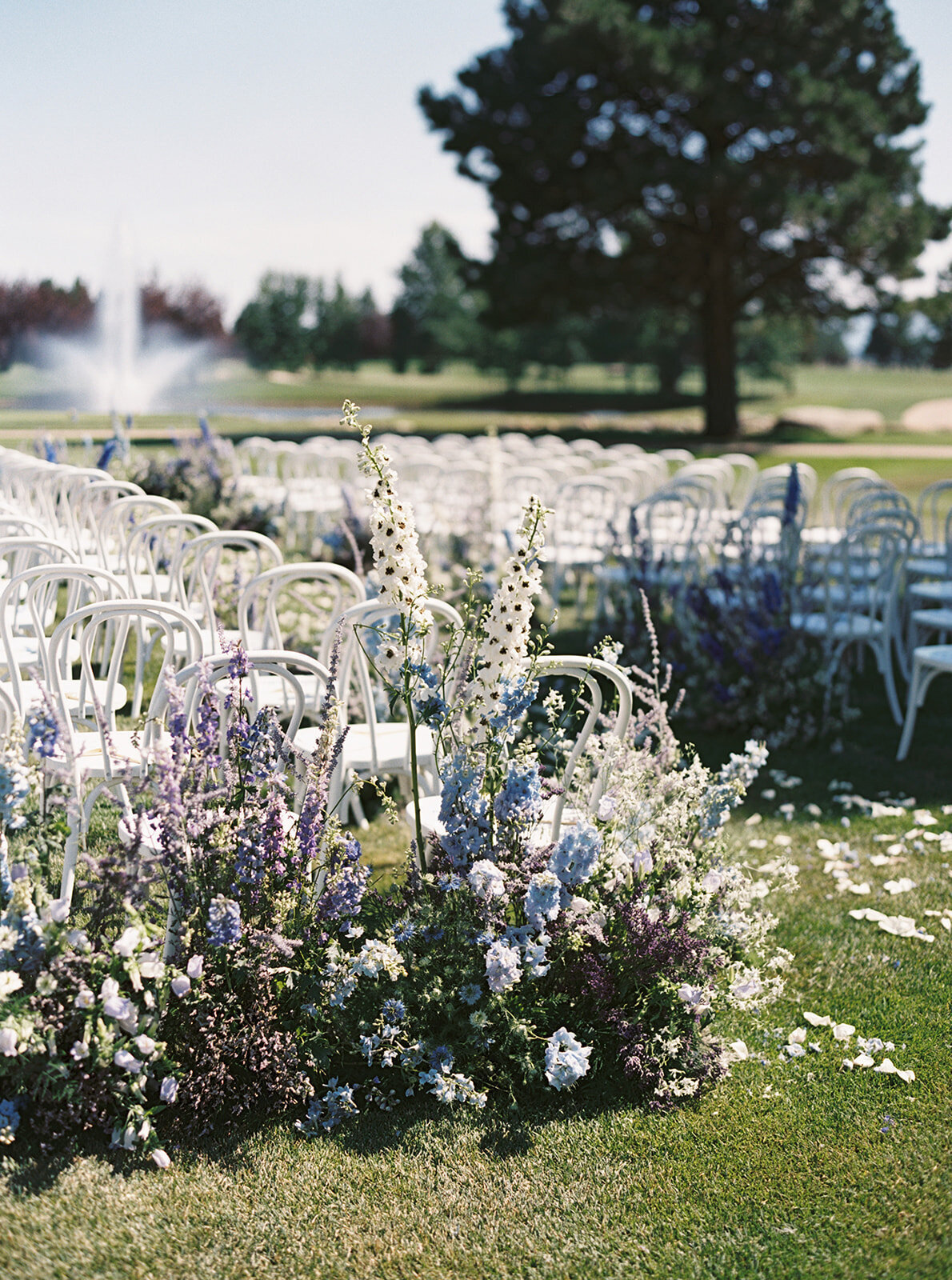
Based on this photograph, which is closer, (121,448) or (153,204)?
(121,448)

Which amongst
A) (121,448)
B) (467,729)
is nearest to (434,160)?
(121,448)

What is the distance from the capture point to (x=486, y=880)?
2.62m

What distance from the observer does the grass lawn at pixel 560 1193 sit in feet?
7.28

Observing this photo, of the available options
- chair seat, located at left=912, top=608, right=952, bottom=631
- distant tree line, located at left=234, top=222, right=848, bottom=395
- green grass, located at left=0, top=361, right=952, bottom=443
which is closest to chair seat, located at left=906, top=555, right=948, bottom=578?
chair seat, located at left=912, top=608, right=952, bottom=631

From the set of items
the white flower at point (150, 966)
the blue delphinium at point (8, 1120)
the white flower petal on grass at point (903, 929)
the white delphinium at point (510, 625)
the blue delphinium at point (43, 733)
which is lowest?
the white flower petal on grass at point (903, 929)

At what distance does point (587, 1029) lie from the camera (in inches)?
110

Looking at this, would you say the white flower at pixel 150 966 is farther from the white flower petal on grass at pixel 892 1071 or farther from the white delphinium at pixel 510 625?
the white flower petal on grass at pixel 892 1071

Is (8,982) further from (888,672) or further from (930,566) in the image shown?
(930,566)

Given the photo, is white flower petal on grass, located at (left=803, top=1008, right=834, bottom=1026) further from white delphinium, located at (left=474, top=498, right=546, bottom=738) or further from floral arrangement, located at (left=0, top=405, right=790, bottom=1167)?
white delphinium, located at (left=474, top=498, right=546, bottom=738)

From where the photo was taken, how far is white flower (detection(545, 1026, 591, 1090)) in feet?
8.38

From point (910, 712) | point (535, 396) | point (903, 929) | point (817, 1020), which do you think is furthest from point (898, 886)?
point (535, 396)

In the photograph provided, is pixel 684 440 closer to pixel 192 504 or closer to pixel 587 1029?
pixel 192 504

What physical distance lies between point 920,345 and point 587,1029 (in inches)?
2432

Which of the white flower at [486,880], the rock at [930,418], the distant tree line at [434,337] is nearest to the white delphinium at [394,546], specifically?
the white flower at [486,880]
